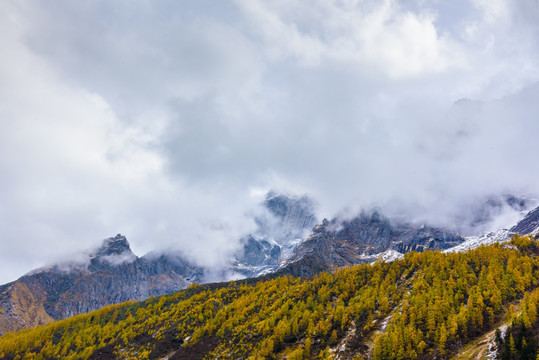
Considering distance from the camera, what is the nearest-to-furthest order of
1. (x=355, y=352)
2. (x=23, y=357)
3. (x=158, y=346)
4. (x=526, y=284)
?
(x=355, y=352) < (x=526, y=284) < (x=158, y=346) < (x=23, y=357)

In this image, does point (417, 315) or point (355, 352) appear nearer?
point (355, 352)

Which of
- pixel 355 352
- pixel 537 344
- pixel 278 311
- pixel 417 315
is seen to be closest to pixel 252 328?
pixel 278 311

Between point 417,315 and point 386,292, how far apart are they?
45.6m

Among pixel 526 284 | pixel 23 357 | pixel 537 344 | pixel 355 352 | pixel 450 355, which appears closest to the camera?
pixel 537 344

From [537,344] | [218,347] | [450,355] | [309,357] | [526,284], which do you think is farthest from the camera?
[218,347]

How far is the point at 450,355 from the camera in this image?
359 ft

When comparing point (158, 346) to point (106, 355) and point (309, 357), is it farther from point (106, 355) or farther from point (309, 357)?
point (309, 357)

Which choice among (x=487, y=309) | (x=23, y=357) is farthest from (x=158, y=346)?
(x=487, y=309)

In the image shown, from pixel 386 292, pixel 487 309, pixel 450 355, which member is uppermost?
pixel 386 292

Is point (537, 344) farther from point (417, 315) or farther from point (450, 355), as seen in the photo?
point (417, 315)

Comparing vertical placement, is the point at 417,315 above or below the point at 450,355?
above

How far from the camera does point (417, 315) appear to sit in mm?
141375

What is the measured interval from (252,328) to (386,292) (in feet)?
261

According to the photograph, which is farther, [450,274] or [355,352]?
[450,274]
